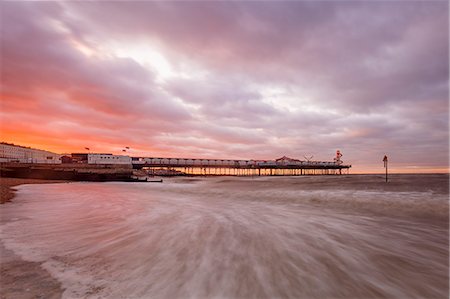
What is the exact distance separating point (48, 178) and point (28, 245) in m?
52.1

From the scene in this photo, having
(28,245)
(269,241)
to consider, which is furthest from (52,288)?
(269,241)

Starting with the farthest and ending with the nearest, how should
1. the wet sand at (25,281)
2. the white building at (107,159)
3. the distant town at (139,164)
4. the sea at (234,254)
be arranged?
the white building at (107,159) → the distant town at (139,164) → the sea at (234,254) → the wet sand at (25,281)

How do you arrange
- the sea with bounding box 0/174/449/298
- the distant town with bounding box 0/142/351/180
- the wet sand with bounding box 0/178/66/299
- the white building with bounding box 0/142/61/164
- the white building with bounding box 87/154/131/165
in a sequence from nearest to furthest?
the wet sand with bounding box 0/178/66/299, the sea with bounding box 0/174/449/298, the distant town with bounding box 0/142/351/180, the white building with bounding box 87/154/131/165, the white building with bounding box 0/142/61/164

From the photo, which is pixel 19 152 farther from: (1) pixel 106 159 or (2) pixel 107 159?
(2) pixel 107 159

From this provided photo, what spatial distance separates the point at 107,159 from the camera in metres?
125

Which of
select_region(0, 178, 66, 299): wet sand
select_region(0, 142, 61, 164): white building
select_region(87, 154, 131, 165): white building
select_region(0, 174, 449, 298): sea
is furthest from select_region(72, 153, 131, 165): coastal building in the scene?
select_region(0, 178, 66, 299): wet sand

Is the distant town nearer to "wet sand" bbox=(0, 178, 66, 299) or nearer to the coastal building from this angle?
the coastal building

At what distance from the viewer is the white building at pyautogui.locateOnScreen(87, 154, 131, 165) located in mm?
122244

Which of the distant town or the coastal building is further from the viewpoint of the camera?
the coastal building

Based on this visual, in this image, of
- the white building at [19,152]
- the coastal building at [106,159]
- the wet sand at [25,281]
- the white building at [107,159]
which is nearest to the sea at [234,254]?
the wet sand at [25,281]

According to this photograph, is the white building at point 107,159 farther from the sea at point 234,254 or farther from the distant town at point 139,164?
the sea at point 234,254

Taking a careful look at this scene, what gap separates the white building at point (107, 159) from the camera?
12224 centimetres

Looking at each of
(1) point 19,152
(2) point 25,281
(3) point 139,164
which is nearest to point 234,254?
(2) point 25,281

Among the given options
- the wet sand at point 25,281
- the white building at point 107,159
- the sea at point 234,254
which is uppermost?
the white building at point 107,159
